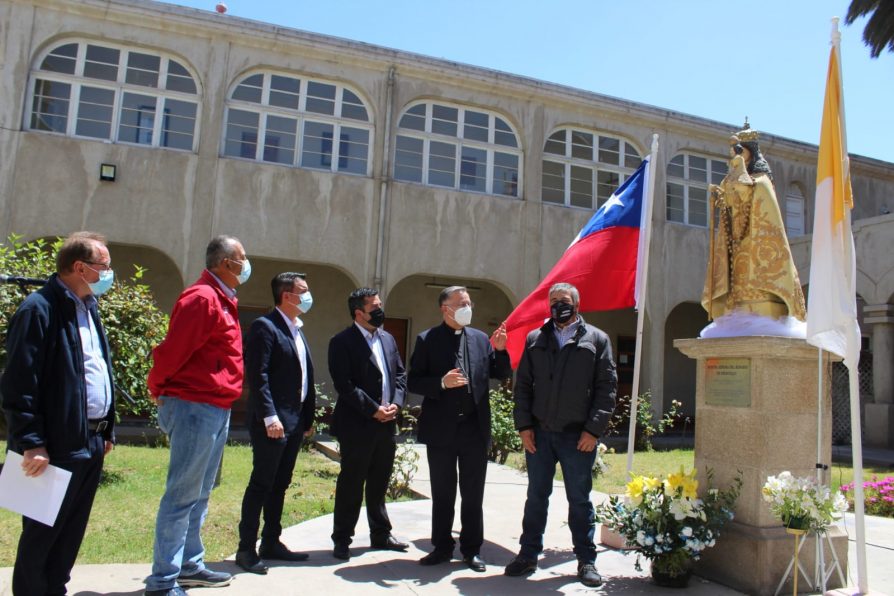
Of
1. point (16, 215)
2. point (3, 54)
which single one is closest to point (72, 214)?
point (16, 215)

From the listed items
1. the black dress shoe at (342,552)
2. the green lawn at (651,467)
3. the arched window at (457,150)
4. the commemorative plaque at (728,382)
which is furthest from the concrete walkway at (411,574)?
the arched window at (457,150)

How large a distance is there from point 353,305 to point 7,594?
267 cm

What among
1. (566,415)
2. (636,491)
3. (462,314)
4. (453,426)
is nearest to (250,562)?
(453,426)

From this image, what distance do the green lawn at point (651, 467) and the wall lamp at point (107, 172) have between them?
869 centimetres

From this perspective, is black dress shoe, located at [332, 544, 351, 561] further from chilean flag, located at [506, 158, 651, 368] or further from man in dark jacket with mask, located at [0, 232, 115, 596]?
chilean flag, located at [506, 158, 651, 368]

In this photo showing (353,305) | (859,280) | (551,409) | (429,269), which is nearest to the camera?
(551,409)

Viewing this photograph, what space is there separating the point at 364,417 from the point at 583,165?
499 inches

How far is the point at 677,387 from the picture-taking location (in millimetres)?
19516

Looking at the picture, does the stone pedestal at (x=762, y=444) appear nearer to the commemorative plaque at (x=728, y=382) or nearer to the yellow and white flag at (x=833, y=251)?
the commemorative plaque at (x=728, y=382)

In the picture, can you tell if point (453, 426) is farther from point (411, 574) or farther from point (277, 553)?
point (277, 553)

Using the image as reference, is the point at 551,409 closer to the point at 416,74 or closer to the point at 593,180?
the point at 416,74

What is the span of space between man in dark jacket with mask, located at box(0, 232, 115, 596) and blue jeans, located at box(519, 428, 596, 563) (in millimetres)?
2672

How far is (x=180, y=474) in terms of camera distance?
389cm

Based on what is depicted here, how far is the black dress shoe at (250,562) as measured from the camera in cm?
443
